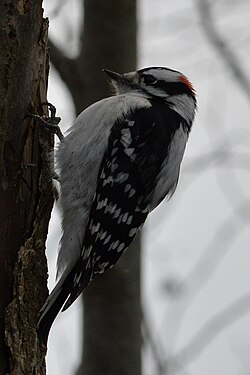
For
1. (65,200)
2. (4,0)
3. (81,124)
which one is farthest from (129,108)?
(4,0)

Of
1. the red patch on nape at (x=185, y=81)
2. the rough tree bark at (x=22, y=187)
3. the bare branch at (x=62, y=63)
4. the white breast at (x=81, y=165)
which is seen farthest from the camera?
the bare branch at (x=62, y=63)

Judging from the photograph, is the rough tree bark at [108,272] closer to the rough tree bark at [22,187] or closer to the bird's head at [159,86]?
the bird's head at [159,86]

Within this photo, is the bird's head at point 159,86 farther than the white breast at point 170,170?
Yes

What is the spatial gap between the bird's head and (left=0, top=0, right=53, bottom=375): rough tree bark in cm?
93

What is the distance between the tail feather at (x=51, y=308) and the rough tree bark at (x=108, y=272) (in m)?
0.93

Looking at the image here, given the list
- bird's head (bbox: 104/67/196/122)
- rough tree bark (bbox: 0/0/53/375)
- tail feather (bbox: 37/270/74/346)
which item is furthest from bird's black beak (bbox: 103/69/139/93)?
tail feather (bbox: 37/270/74/346)

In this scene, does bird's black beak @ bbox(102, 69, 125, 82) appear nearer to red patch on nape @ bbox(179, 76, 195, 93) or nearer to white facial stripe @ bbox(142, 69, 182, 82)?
white facial stripe @ bbox(142, 69, 182, 82)

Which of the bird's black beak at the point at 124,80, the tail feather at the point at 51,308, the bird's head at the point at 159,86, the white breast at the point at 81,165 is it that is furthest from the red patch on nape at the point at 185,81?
the tail feather at the point at 51,308

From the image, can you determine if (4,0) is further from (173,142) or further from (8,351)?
(8,351)

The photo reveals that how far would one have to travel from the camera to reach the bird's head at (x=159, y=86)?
4.46m

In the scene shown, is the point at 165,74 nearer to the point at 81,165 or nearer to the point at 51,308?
the point at 81,165

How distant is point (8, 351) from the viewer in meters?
3.20

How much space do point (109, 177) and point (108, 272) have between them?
32.5 inches

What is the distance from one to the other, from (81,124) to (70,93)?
0.73m
